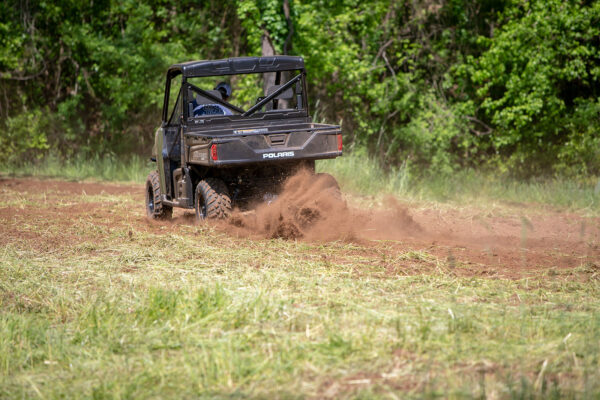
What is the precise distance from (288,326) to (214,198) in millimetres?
4052

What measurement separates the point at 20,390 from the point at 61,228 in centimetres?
549

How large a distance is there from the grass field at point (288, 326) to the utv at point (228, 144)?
1.22 m

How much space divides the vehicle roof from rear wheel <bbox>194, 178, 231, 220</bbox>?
4.49ft

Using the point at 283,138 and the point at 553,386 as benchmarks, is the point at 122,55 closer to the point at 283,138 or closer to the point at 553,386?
the point at 283,138

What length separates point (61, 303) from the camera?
539cm

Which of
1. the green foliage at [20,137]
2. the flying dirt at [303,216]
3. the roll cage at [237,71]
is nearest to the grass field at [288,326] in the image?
the flying dirt at [303,216]

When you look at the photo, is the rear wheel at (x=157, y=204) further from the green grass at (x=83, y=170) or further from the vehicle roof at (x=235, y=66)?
the green grass at (x=83, y=170)

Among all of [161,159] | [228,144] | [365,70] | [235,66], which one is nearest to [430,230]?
[228,144]

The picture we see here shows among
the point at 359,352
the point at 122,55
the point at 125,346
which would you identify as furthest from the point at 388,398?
the point at 122,55

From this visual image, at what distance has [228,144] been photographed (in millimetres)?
8172

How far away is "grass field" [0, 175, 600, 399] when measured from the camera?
3918 mm

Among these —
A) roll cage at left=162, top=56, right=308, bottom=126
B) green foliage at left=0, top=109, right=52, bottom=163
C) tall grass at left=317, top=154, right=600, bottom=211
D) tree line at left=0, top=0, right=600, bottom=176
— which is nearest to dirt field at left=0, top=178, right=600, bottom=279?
tall grass at left=317, top=154, right=600, bottom=211

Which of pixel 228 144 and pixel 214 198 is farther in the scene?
pixel 214 198

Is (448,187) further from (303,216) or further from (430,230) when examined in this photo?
(303,216)
